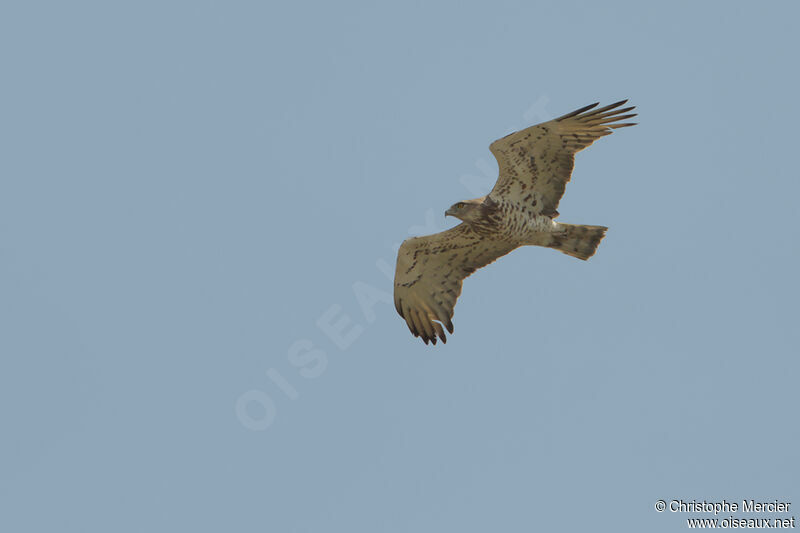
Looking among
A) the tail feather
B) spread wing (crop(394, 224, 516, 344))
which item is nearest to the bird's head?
spread wing (crop(394, 224, 516, 344))

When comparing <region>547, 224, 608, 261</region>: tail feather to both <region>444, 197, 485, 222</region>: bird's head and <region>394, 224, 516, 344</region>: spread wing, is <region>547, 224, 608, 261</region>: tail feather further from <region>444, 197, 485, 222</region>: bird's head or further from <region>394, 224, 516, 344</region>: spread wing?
<region>444, 197, 485, 222</region>: bird's head

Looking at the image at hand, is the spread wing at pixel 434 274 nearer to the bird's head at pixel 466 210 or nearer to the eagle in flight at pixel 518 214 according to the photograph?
the eagle in flight at pixel 518 214

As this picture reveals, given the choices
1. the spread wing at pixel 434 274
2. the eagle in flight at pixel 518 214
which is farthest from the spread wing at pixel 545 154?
the spread wing at pixel 434 274

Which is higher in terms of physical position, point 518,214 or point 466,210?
point 518,214

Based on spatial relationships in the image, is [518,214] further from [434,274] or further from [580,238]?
[434,274]

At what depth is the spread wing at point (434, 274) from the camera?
14.9 m

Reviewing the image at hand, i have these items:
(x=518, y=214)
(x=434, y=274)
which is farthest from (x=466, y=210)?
(x=434, y=274)

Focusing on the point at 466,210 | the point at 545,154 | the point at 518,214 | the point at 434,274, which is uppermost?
the point at 545,154

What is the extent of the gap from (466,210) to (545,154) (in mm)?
1274

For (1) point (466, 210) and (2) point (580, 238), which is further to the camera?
(2) point (580, 238)

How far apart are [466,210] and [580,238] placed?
165cm

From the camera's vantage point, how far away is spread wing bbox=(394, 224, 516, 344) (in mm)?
14883

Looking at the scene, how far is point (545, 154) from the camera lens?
13.9 m

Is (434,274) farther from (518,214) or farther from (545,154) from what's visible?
(545,154)
